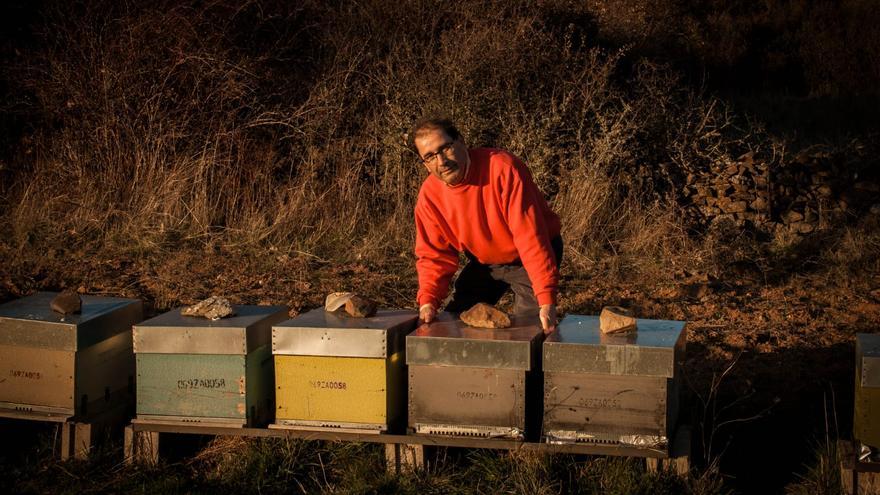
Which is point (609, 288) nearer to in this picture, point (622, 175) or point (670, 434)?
point (622, 175)

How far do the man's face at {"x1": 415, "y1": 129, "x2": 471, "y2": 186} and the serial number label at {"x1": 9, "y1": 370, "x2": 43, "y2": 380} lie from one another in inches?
75.6

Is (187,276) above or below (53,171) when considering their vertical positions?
below

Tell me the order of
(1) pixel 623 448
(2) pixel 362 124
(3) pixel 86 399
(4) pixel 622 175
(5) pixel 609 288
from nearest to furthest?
(1) pixel 623 448 < (3) pixel 86 399 < (5) pixel 609 288 < (4) pixel 622 175 < (2) pixel 362 124

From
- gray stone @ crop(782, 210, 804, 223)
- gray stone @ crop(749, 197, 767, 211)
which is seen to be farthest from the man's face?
gray stone @ crop(782, 210, 804, 223)

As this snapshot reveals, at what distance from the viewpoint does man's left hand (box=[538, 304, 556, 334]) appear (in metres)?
3.88

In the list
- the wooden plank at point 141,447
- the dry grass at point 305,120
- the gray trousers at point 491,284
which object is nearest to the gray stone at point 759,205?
the dry grass at point 305,120

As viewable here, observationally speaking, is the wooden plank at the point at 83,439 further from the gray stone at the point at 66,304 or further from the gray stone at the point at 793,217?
the gray stone at the point at 793,217

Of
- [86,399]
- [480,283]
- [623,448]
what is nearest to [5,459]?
[86,399]

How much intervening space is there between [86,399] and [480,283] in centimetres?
196

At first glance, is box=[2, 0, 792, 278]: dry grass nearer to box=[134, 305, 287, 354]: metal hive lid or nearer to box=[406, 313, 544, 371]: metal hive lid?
box=[134, 305, 287, 354]: metal hive lid

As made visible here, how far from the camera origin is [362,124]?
940 cm

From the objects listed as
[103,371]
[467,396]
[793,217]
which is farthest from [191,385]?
[793,217]

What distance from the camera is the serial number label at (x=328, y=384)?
3754 mm

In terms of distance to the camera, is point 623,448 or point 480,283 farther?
point 480,283
